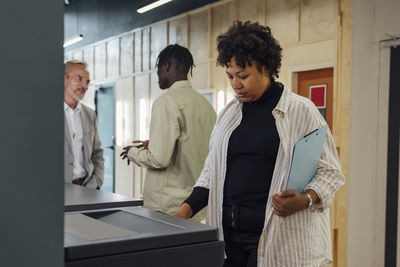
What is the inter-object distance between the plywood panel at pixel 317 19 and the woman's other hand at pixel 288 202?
3.20 metres

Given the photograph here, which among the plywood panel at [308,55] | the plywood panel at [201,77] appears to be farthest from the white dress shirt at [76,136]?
the plywood panel at [201,77]

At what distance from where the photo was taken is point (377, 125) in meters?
4.07

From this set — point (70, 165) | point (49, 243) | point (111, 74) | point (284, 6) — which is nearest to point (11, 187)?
point (49, 243)

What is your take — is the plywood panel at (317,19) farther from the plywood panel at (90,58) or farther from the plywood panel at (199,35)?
the plywood panel at (90,58)

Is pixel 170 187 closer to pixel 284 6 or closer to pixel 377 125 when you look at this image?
pixel 377 125

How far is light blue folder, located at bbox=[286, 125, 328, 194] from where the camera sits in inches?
58.1

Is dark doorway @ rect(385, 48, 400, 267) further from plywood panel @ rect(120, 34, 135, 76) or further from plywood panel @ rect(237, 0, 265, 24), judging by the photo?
A: plywood panel @ rect(120, 34, 135, 76)

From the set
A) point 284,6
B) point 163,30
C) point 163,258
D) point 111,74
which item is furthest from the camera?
point 111,74

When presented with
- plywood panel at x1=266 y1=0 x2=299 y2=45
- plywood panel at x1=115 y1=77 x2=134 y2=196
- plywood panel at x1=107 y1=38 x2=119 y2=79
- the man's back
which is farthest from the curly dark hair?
plywood panel at x1=107 y1=38 x2=119 y2=79

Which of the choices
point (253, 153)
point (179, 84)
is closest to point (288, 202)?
point (253, 153)

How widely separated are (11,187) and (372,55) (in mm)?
4097

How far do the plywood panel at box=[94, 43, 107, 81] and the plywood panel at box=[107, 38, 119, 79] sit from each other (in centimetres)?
17

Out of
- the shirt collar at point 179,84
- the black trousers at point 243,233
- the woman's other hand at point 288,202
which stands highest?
the shirt collar at point 179,84

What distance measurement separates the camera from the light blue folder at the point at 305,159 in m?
1.47
